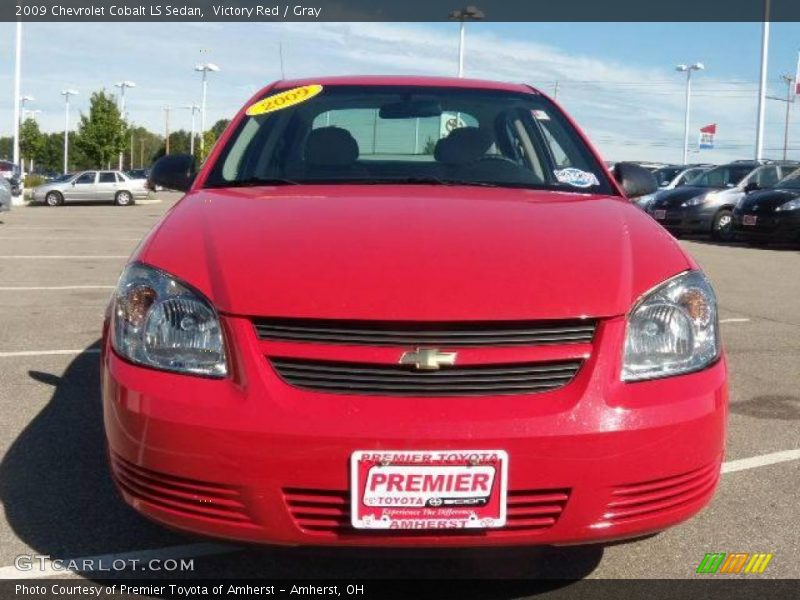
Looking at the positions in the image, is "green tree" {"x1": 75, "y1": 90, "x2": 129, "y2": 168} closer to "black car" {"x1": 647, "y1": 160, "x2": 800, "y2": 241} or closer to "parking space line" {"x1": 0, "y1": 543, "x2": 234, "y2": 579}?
"black car" {"x1": 647, "y1": 160, "x2": 800, "y2": 241}

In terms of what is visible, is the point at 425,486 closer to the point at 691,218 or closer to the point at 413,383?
the point at 413,383

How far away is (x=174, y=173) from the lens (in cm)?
415

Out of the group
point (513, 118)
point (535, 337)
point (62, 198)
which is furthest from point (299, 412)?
point (62, 198)

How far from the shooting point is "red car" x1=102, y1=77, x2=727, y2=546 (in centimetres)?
236

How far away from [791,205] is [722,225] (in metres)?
2.27

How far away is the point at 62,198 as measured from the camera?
115 ft

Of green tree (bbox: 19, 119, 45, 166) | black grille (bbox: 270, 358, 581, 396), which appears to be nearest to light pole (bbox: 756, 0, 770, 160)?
black grille (bbox: 270, 358, 581, 396)

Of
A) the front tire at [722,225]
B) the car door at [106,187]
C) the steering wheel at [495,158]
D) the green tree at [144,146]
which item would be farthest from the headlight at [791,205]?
the green tree at [144,146]

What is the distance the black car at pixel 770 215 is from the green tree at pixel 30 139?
65.7 meters

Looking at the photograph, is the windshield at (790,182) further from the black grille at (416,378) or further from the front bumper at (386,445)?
the black grille at (416,378)

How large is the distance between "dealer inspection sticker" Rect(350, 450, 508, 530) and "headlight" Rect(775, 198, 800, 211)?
16.1m

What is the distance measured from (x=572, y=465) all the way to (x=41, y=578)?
5.12ft

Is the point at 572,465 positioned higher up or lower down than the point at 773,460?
higher up

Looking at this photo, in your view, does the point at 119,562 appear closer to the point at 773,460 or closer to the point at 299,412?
the point at 299,412
